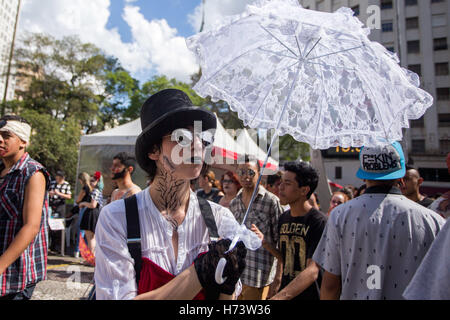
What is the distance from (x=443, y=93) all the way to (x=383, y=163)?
3626 cm

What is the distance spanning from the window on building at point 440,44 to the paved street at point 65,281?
3677cm

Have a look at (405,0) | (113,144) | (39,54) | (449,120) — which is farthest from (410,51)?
(39,54)

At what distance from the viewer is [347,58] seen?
1968 mm

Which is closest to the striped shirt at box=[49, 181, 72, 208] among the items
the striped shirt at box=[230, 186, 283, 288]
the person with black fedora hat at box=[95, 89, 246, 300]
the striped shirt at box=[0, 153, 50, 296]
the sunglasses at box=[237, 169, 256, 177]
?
the sunglasses at box=[237, 169, 256, 177]

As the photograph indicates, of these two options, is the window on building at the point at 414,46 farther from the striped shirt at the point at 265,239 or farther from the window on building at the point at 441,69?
the striped shirt at the point at 265,239

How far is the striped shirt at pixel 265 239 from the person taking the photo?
3.73 meters

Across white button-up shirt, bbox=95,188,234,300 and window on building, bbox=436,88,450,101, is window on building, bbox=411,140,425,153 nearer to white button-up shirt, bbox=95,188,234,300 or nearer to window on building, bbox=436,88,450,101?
window on building, bbox=436,88,450,101

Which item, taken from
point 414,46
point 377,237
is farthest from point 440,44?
point 377,237

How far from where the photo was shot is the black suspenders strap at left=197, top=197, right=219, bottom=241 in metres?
1.51

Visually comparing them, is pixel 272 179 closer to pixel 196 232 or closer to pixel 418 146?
pixel 196 232

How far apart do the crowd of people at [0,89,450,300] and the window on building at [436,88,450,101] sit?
35.0 metres

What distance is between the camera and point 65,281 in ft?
18.8

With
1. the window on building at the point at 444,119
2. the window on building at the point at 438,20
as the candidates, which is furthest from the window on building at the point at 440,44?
the window on building at the point at 444,119
